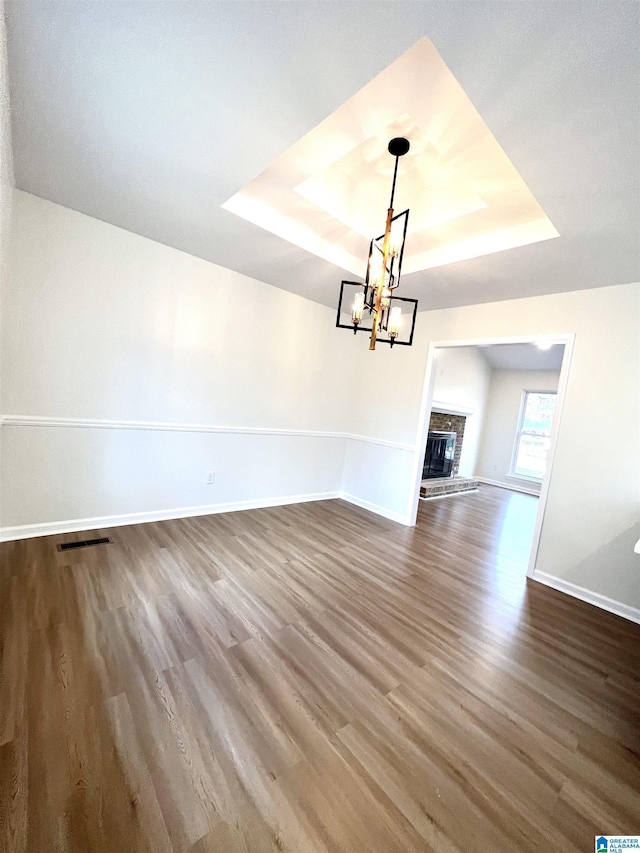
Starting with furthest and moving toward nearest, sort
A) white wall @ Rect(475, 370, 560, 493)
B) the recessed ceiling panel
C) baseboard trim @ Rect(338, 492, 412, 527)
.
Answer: white wall @ Rect(475, 370, 560, 493), baseboard trim @ Rect(338, 492, 412, 527), the recessed ceiling panel

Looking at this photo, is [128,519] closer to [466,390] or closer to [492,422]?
[466,390]

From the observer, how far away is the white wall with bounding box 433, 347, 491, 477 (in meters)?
6.20

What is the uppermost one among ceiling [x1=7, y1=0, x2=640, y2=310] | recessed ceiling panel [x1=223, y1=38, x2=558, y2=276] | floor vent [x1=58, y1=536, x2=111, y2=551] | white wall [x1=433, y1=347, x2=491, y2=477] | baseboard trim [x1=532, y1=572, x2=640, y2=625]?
recessed ceiling panel [x1=223, y1=38, x2=558, y2=276]

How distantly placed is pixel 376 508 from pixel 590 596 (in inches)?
91.4

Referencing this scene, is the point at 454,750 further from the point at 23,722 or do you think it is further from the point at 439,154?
the point at 439,154

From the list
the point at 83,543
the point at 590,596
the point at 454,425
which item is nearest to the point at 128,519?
the point at 83,543

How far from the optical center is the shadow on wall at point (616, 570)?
102 inches

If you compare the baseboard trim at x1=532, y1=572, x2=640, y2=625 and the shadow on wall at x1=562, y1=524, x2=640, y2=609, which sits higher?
the shadow on wall at x1=562, y1=524, x2=640, y2=609

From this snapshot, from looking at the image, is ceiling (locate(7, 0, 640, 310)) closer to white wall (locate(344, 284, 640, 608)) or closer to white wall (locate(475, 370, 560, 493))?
white wall (locate(344, 284, 640, 608))

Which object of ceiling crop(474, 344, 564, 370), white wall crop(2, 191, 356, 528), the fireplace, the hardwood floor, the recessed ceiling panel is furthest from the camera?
the fireplace

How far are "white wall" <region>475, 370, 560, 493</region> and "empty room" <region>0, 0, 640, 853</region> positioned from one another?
3.62m

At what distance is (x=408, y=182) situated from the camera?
246 cm

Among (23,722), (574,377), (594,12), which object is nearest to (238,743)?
(23,722)

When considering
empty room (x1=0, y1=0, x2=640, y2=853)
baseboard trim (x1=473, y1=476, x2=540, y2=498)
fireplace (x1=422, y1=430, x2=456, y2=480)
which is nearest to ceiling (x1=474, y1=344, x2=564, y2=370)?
fireplace (x1=422, y1=430, x2=456, y2=480)
